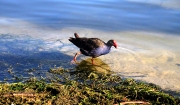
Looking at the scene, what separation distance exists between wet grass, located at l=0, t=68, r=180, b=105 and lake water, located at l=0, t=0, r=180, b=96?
1.87ft

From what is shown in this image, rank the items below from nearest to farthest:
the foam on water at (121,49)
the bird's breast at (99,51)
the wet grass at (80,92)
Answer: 1. the wet grass at (80,92)
2. the foam on water at (121,49)
3. the bird's breast at (99,51)

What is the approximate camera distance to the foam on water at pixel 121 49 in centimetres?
655

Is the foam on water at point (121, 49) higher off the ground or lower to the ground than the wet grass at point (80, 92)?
higher

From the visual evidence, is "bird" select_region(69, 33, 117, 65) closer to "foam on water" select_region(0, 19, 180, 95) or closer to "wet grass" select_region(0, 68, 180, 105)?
"foam on water" select_region(0, 19, 180, 95)

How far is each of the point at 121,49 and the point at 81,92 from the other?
2763 mm

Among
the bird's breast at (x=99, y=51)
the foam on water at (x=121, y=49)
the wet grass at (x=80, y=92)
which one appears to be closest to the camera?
the wet grass at (x=80, y=92)

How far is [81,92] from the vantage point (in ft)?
16.6

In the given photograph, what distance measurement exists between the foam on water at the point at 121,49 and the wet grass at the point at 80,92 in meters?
0.60

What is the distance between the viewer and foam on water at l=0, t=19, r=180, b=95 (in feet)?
21.5

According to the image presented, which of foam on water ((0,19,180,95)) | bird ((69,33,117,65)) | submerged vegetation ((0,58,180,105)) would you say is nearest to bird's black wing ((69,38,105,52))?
bird ((69,33,117,65))

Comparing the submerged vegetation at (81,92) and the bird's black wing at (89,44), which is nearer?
the submerged vegetation at (81,92)

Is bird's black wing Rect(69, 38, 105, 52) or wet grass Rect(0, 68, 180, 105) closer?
wet grass Rect(0, 68, 180, 105)

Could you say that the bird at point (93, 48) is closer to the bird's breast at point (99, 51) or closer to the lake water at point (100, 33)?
the bird's breast at point (99, 51)

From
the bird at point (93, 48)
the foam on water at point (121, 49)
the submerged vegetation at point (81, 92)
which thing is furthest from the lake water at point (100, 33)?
the submerged vegetation at point (81, 92)
